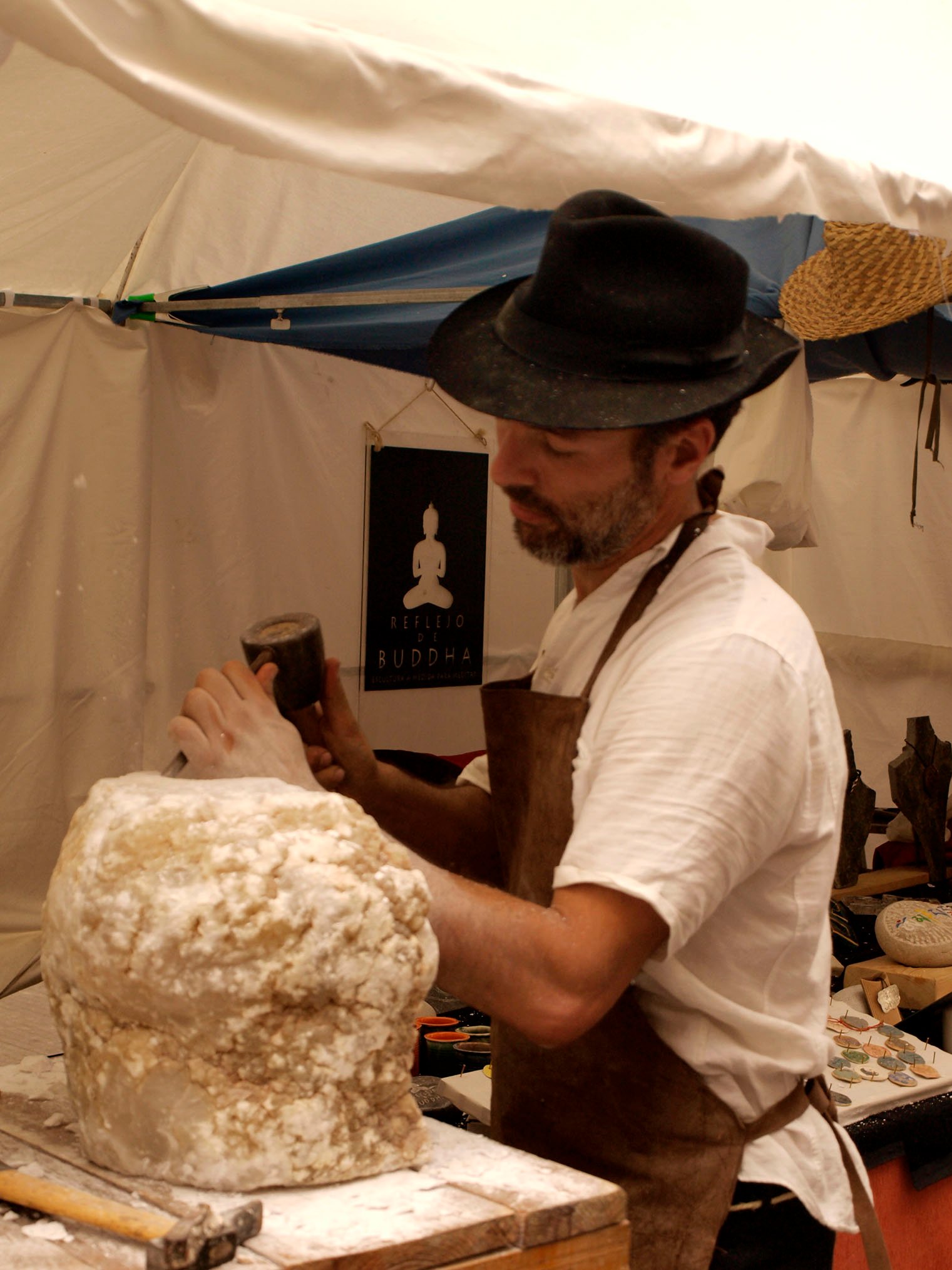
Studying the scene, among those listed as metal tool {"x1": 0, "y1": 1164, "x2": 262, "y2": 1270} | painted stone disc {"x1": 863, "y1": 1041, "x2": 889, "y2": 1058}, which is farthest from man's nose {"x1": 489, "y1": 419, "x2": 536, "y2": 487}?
painted stone disc {"x1": 863, "y1": 1041, "x2": 889, "y2": 1058}

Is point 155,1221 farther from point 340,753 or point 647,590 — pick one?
point 647,590

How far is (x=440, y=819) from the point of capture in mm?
1916

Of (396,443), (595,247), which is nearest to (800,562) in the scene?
(396,443)

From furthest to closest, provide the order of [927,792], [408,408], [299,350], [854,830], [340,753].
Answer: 1. [408,408]
2. [299,350]
3. [927,792]
4. [854,830]
5. [340,753]

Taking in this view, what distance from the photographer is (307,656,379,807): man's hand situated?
5.87 feet

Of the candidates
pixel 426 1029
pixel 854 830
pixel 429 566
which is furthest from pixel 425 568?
pixel 426 1029

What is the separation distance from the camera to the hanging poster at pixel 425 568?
14.6 feet

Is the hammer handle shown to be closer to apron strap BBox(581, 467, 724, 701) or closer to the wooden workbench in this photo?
the wooden workbench

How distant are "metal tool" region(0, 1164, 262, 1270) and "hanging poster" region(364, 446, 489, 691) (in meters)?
3.24

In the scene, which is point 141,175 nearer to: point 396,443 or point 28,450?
point 28,450

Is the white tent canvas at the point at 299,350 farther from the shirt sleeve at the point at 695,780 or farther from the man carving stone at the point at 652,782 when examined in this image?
the shirt sleeve at the point at 695,780

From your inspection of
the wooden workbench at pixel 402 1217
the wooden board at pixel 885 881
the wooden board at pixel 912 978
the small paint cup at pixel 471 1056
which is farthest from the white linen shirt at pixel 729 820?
the wooden board at pixel 885 881

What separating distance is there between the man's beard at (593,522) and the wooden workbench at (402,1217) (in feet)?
2.42

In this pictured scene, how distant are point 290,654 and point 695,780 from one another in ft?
1.88
